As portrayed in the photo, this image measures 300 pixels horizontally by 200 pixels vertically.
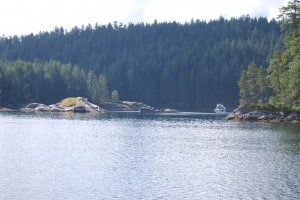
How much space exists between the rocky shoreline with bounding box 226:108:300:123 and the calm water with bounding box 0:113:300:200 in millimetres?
30620

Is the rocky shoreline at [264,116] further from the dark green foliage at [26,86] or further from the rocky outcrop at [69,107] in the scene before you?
the dark green foliage at [26,86]

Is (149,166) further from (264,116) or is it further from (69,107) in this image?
(69,107)

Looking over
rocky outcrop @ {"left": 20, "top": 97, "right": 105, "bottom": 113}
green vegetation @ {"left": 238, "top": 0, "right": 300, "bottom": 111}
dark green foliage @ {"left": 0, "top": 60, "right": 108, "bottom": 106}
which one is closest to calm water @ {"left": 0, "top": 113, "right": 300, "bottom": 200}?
green vegetation @ {"left": 238, "top": 0, "right": 300, "bottom": 111}

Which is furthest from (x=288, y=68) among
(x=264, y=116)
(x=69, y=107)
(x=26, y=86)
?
(x=26, y=86)

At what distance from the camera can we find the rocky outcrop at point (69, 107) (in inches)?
6767

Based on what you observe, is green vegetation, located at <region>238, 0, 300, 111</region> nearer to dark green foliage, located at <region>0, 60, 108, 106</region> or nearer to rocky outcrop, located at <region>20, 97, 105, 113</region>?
rocky outcrop, located at <region>20, 97, 105, 113</region>

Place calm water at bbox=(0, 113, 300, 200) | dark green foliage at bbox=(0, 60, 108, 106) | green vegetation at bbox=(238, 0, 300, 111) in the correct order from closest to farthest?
1. calm water at bbox=(0, 113, 300, 200)
2. green vegetation at bbox=(238, 0, 300, 111)
3. dark green foliage at bbox=(0, 60, 108, 106)

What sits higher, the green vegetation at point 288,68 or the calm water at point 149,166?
the green vegetation at point 288,68

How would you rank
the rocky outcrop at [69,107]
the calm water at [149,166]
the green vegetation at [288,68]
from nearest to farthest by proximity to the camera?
the calm water at [149,166] → the green vegetation at [288,68] → the rocky outcrop at [69,107]

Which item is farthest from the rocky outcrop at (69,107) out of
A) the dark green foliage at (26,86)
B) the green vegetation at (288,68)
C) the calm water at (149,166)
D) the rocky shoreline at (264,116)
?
the calm water at (149,166)

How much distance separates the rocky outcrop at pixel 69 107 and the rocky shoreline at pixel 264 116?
58426 millimetres

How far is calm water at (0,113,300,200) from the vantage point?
39750 millimetres

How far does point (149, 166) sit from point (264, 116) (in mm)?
73250

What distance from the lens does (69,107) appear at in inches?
6954
